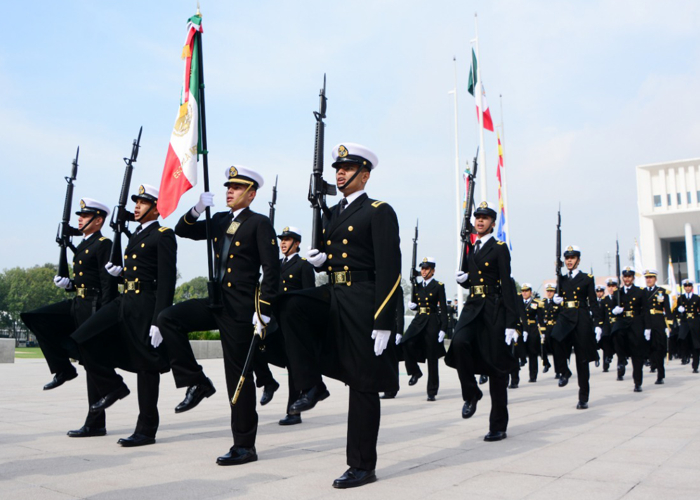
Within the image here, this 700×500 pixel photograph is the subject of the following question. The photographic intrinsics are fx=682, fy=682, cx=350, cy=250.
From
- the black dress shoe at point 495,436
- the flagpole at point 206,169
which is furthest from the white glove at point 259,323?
the black dress shoe at point 495,436

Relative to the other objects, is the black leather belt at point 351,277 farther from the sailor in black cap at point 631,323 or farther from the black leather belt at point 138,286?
the sailor in black cap at point 631,323

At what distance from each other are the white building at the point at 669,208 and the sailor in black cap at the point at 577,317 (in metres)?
62.4

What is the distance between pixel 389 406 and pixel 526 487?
553 centimetres

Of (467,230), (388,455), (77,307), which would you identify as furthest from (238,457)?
(467,230)

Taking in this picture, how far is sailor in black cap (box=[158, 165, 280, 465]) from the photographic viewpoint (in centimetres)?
539

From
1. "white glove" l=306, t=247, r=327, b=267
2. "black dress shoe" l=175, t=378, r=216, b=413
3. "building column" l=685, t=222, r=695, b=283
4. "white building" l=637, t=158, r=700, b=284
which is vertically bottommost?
"black dress shoe" l=175, t=378, r=216, b=413

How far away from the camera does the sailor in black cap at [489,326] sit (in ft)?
22.2

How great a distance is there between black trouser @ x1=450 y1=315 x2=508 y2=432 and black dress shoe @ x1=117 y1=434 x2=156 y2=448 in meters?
3.05

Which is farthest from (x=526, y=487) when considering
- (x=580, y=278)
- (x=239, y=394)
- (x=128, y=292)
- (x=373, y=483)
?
(x=580, y=278)

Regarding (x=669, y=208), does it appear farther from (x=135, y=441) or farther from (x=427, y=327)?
(x=135, y=441)

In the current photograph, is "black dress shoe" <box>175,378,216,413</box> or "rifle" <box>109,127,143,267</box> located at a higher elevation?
"rifle" <box>109,127,143,267</box>

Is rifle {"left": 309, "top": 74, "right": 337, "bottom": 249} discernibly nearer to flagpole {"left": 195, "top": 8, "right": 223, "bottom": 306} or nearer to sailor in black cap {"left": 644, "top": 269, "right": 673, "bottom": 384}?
flagpole {"left": 195, "top": 8, "right": 223, "bottom": 306}

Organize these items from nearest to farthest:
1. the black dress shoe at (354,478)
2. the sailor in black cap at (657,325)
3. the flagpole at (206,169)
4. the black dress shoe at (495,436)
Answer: the black dress shoe at (354,478)
the flagpole at (206,169)
the black dress shoe at (495,436)
the sailor in black cap at (657,325)

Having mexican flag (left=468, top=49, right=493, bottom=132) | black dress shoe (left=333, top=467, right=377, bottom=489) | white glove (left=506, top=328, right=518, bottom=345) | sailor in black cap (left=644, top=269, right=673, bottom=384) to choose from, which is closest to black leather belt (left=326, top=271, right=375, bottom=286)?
black dress shoe (left=333, top=467, right=377, bottom=489)
